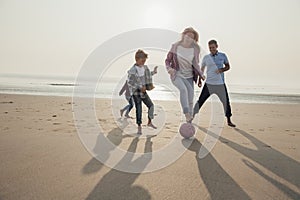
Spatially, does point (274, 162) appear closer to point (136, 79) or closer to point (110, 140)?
point (110, 140)

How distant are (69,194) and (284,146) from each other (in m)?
3.25

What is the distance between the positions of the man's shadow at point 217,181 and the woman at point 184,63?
1794mm

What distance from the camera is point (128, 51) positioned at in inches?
185

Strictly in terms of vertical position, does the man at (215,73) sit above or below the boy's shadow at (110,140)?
above

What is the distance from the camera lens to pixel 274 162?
132 inches

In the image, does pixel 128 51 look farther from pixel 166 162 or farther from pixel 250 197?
pixel 250 197

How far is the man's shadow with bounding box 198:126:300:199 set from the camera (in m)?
2.63

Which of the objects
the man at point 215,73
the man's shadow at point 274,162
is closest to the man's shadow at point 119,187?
the man's shadow at point 274,162

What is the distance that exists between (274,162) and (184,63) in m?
2.40

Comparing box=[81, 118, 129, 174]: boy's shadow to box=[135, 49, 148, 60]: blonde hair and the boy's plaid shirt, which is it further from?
box=[135, 49, 148, 60]: blonde hair

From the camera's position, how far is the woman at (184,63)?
5086mm

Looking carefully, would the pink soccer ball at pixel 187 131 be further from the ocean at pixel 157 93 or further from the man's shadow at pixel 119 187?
the man's shadow at pixel 119 187

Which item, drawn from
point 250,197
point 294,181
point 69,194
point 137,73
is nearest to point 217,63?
point 137,73

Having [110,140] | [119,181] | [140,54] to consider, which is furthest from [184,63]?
[119,181]
